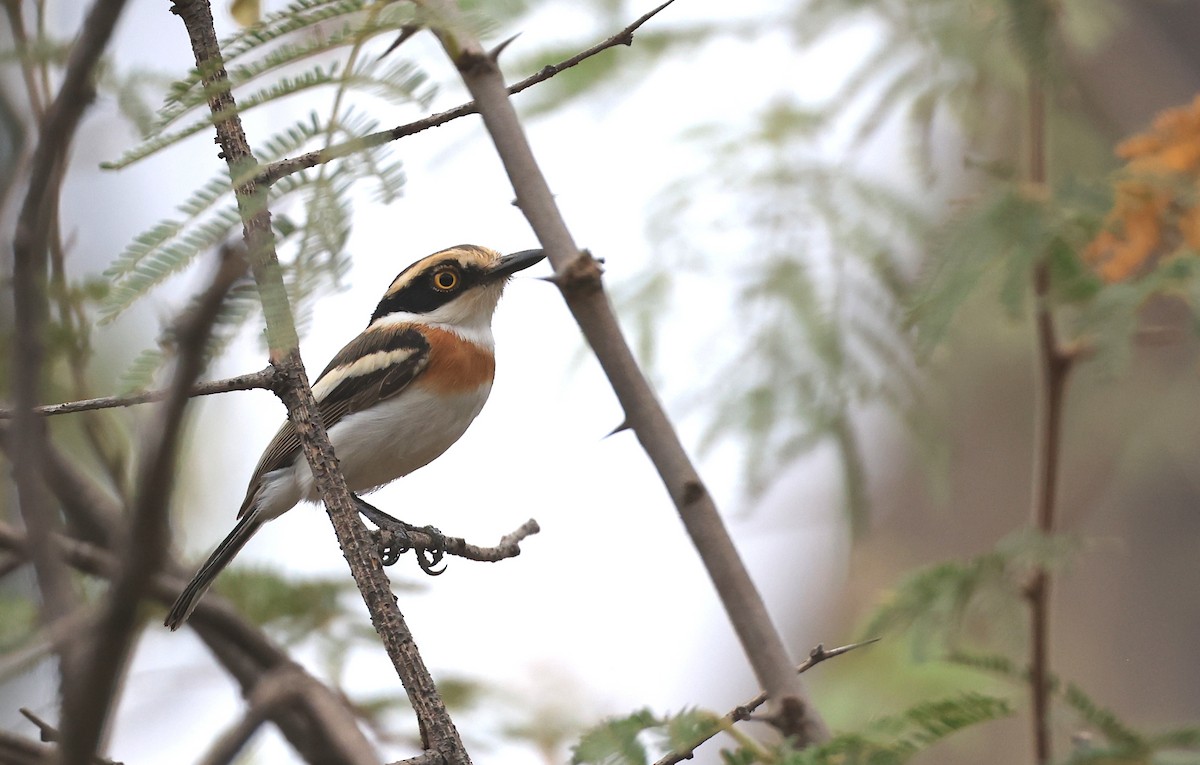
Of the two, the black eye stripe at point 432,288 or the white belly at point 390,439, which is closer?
the white belly at point 390,439

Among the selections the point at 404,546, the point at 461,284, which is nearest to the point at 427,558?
the point at 404,546

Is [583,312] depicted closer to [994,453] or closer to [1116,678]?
[1116,678]

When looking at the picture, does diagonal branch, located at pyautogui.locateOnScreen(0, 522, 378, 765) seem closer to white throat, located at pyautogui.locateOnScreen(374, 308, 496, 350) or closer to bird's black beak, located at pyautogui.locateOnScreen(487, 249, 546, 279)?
white throat, located at pyautogui.locateOnScreen(374, 308, 496, 350)

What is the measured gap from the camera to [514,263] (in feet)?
16.4

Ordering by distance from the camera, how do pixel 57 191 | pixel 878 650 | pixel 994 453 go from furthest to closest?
pixel 994 453, pixel 878 650, pixel 57 191

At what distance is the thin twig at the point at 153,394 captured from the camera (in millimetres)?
1779

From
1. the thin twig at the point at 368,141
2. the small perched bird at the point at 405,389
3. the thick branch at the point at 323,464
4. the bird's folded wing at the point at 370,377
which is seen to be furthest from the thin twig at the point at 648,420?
the bird's folded wing at the point at 370,377

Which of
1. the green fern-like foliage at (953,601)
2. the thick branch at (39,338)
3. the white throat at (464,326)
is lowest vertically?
the green fern-like foliage at (953,601)

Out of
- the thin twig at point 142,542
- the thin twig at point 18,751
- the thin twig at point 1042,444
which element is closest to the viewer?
the thin twig at point 142,542

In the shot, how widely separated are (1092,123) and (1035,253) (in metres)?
1.99

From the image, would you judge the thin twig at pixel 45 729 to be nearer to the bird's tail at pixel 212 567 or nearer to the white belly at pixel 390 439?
the bird's tail at pixel 212 567

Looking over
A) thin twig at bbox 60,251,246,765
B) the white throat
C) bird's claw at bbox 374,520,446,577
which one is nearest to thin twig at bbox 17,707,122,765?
thin twig at bbox 60,251,246,765

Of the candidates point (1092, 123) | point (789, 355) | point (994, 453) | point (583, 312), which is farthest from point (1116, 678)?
point (583, 312)

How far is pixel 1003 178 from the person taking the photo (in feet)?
10.3
